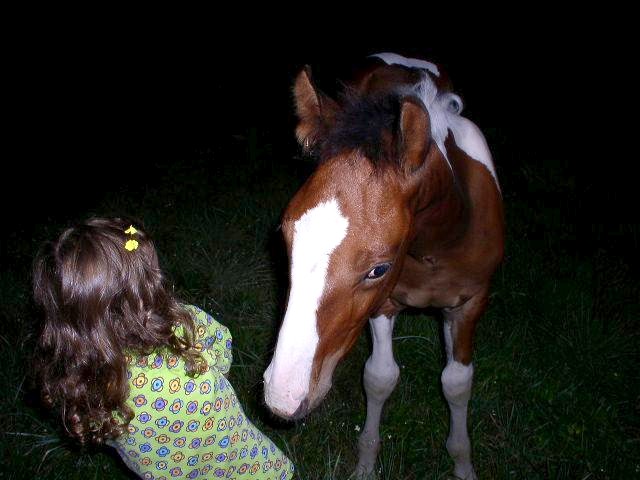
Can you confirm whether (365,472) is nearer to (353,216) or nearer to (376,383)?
(376,383)

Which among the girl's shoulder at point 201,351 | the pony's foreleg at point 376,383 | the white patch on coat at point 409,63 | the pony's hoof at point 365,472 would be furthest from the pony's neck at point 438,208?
the white patch on coat at point 409,63

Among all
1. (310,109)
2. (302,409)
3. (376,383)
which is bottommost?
(376,383)

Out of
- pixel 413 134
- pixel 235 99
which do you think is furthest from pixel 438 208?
pixel 235 99

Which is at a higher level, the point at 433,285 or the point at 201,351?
the point at 201,351

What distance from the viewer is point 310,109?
1795mm

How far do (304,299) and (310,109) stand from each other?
2.32 feet

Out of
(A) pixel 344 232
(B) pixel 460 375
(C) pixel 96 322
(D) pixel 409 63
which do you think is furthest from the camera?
(D) pixel 409 63

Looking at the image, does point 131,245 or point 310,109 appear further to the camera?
point 310,109

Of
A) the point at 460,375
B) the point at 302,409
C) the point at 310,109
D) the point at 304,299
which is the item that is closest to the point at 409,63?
the point at 310,109

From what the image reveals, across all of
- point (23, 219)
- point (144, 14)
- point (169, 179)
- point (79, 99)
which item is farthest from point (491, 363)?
point (144, 14)

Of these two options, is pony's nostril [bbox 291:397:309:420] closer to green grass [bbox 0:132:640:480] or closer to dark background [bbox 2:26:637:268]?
green grass [bbox 0:132:640:480]

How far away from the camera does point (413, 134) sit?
5.05ft

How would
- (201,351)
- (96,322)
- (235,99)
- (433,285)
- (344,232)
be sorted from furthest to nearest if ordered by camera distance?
1. (235,99)
2. (433,285)
3. (201,351)
4. (96,322)
5. (344,232)

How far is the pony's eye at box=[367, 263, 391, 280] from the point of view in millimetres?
1539
